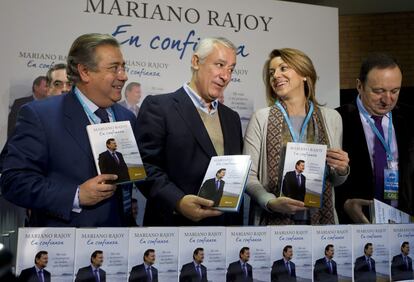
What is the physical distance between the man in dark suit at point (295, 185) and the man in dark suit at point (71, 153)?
64cm

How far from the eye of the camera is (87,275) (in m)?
1.69

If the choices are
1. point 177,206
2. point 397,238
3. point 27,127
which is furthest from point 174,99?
point 397,238

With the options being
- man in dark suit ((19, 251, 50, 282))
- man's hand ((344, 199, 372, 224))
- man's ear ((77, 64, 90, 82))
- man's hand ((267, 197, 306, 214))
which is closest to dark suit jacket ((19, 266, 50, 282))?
man in dark suit ((19, 251, 50, 282))

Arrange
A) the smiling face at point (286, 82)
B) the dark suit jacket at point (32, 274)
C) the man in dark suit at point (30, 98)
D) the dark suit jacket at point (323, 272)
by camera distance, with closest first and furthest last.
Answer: the dark suit jacket at point (32, 274) < the dark suit jacket at point (323, 272) < the smiling face at point (286, 82) < the man in dark suit at point (30, 98)

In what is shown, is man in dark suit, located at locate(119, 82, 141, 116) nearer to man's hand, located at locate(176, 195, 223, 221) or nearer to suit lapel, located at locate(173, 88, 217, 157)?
suit lapel, located at locate(173, 88, 217, 157)

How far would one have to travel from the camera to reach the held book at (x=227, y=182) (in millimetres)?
1901

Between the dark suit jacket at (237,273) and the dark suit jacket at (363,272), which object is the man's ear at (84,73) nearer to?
the dark suit jacket at (237,273)

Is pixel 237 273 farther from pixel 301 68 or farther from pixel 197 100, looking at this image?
pixel 301 68

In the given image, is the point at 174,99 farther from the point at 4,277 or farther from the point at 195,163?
the point at 4,277

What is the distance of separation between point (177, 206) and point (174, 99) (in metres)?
0.51

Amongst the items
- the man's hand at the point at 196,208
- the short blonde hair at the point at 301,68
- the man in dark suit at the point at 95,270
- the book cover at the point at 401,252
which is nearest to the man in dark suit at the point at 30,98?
the short blonde hair at the point at 301,68

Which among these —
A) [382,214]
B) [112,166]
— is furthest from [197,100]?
[382,214]

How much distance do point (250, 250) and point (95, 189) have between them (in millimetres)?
581

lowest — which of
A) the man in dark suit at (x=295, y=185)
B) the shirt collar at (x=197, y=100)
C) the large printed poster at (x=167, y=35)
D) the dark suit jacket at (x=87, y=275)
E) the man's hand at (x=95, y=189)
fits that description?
the dark suit jacket at (x=87, y=275)
